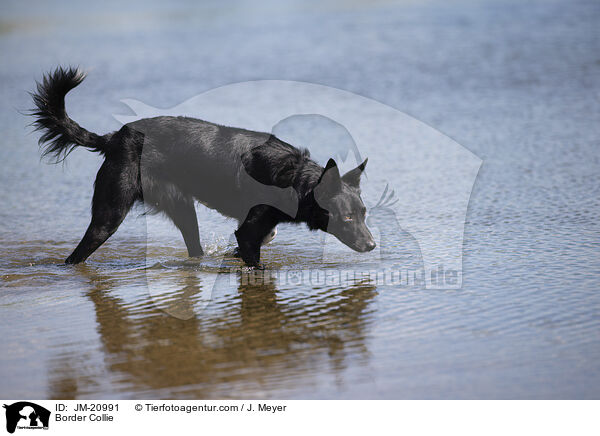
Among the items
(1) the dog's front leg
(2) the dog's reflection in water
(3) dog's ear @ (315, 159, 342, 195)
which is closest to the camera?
(2) the dog's reflection in water

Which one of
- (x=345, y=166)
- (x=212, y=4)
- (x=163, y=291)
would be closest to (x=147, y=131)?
(x=163, y=291)

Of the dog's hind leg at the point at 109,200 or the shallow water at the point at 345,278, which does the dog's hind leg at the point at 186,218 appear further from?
the dog's hind leg at the point at 109,200

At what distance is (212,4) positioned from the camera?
22.2 metres

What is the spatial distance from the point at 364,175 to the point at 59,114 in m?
3.65

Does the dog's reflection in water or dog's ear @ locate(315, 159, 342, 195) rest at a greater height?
dog's ear @ locate(315, 159, 342, 195)

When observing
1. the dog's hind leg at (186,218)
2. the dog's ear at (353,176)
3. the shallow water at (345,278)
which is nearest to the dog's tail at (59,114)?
the dog's hind leg at (186,218)

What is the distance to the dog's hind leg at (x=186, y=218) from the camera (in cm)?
642

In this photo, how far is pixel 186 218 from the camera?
655cm

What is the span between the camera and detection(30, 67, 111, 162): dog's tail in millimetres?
6223
